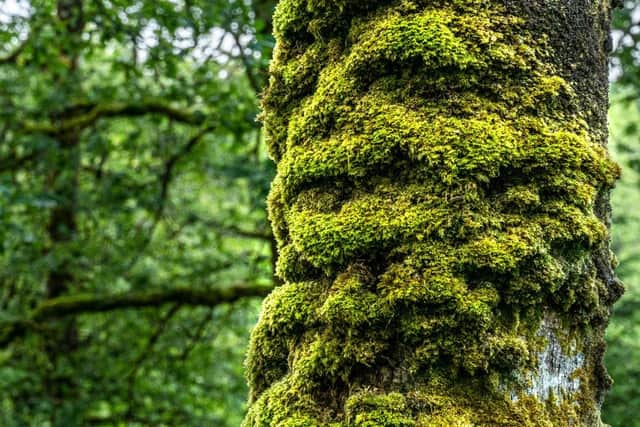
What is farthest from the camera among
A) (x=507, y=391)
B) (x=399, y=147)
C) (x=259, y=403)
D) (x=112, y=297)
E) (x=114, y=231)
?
(x=114, y=231)

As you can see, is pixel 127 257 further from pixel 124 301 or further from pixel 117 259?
pixel 124 301

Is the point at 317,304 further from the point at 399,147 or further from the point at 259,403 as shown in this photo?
the point at 399,147

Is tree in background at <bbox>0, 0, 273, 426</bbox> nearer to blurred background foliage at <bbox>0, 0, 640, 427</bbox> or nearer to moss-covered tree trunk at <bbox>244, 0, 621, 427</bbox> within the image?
blurred background foliage at <bbox>0, 0, 640, 427</bbox>

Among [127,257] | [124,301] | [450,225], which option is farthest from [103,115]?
[450,225]

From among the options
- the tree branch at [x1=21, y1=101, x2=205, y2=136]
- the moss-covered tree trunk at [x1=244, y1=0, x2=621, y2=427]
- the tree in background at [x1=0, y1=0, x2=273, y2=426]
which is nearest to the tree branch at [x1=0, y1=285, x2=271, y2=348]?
the tree in background at [x1=0, y1=0, x2=273, y2=426]

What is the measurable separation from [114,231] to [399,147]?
832cm

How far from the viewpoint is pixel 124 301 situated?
337 inches

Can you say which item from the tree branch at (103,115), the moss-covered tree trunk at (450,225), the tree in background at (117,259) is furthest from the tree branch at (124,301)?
the moss-covered tree trunk at (450,225)

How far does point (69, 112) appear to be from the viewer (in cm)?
1002

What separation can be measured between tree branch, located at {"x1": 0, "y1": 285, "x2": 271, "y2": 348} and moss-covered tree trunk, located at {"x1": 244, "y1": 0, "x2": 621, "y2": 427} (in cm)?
616

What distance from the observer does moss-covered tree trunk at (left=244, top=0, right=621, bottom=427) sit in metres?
1.91

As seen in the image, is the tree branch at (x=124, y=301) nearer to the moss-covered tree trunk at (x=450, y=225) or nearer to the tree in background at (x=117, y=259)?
the tree in background at (x=117, y=259)

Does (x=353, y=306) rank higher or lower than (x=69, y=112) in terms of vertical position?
lower

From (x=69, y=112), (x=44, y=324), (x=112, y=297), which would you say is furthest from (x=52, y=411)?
(x=69, y=112)
